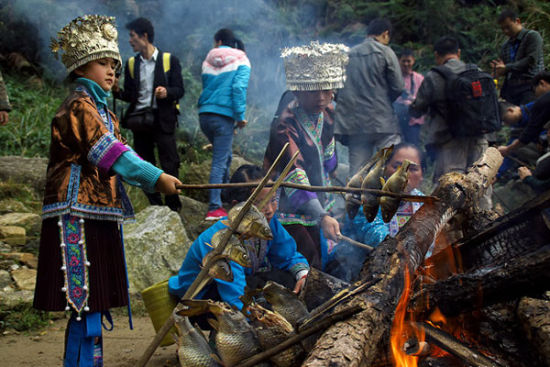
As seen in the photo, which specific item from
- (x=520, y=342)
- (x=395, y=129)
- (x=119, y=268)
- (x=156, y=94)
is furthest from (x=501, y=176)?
(x=119, y=268)

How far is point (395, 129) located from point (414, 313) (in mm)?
4217

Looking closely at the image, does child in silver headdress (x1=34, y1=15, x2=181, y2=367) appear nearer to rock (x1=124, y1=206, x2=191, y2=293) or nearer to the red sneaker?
rock (x1=124, y1=206, x2=191, y2=293)

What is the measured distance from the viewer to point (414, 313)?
225 centimetres

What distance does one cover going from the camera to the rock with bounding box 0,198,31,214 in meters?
5.97

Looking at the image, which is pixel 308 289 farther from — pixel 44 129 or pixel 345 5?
pixel 345 5

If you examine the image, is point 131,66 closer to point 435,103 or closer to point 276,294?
point 435,103

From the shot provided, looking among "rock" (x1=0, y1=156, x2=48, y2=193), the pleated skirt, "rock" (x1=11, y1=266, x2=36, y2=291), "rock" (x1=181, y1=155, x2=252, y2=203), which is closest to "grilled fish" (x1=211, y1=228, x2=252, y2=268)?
the pleated skirt

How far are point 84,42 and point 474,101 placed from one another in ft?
14.2

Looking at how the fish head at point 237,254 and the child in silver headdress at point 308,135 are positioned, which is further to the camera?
the child in silver headdress at point 308,135

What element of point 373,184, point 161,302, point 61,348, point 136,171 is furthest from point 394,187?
point 61,348

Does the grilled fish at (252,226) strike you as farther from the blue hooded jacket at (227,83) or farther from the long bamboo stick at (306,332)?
the blue hooded jacket at (227,83)

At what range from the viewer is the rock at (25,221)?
5.63m

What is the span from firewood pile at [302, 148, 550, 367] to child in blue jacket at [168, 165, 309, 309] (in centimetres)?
80

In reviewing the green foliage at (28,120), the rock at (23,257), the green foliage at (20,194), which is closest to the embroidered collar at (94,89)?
the rock at (23,257)
